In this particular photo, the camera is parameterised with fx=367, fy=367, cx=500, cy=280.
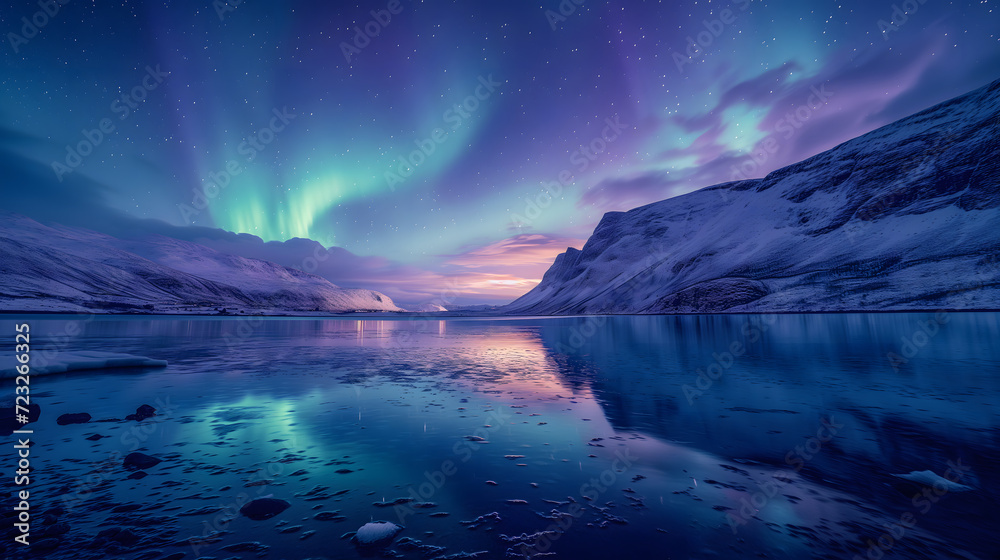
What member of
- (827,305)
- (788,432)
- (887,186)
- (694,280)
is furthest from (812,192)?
(788,432)

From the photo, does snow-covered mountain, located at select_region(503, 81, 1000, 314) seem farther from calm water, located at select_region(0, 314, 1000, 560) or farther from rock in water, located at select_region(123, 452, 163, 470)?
rock in water, located at select_region(123, 452, 163, 470)

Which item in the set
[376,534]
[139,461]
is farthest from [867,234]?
[139,461]

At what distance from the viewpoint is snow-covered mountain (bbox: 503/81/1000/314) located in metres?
87.7

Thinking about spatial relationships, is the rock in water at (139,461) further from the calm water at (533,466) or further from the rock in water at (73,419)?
the rock in water at (73,419)

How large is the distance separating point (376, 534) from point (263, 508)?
254 cm

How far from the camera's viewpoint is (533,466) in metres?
8.70

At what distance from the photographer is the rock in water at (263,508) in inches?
251

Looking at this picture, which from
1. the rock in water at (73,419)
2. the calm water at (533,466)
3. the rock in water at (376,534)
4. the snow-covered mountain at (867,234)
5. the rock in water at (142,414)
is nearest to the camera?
the rock in water at (376,534)

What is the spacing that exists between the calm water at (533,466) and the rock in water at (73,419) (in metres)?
0.35

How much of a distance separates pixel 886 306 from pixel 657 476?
386 ft

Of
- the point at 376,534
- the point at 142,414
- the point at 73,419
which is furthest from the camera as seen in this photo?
the point at 142,414

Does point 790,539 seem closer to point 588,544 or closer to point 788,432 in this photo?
point 588,544

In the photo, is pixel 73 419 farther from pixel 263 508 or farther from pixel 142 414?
pixel 263 508

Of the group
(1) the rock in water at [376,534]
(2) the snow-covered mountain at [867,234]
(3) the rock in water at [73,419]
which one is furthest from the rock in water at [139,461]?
(2) the snow-covered mountain at [867,234]
